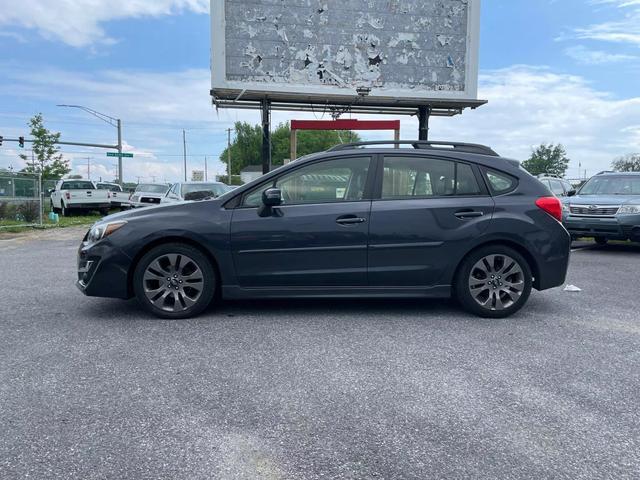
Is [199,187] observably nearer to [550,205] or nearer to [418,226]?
[418,226]

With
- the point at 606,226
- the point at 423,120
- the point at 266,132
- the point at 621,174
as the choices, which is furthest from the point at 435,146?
the point at 423,120

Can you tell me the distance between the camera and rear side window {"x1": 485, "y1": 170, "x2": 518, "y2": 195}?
543cm

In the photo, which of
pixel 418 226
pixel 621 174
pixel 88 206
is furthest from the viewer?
pixel 88 206

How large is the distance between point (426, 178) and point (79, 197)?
20720mm

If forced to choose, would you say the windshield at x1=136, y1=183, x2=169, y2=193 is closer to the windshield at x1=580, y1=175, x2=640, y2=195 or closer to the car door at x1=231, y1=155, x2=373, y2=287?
the windshield at x1=580, y1=175, x2=640, y2=195

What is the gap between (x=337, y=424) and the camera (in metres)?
2.98

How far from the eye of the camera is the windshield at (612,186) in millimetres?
11602

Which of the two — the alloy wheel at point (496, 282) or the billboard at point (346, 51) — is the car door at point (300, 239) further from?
the billboard at point (346, 51)

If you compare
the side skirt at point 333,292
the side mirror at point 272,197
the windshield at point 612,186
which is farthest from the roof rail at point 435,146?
the windshield at point 612,186

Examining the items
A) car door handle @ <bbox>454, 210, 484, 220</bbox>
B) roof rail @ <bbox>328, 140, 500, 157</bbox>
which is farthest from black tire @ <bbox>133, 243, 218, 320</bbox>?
car door handle @ <bbox>454, 210, 484, 220</bbox>

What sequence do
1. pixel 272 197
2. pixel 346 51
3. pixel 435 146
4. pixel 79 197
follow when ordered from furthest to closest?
1. pixel 79 197
2. pixel 346 51
3. pixel 435 146
4. pixel 272 197

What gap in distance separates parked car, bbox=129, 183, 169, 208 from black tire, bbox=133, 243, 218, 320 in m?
13.1

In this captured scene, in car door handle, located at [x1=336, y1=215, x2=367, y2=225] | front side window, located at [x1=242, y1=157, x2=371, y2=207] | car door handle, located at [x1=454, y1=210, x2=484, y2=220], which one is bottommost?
car door handle, located at [x1=336, y1=215, x2=367, y2=225]

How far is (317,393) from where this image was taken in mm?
3400
